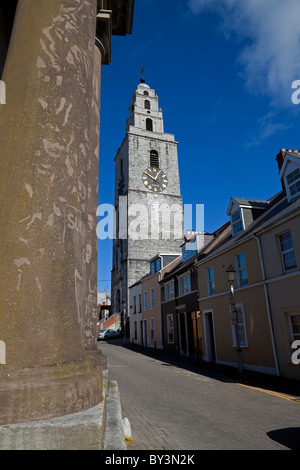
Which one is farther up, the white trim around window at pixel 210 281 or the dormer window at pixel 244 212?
the dormer window at pixel 244 212

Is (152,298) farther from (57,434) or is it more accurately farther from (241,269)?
(57,434)

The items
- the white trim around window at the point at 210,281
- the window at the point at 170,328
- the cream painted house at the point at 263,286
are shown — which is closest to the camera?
the cream painted house at the point at 263,286

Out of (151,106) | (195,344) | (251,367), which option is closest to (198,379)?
(251,367)

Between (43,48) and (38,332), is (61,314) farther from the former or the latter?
(43,48)

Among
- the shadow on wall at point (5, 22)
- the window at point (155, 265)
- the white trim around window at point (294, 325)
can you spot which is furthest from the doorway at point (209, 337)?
the shadow on wall at point (5, 22)

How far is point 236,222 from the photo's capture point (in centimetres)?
1734

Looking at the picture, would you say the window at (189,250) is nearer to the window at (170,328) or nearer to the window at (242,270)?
the window at (170,328)

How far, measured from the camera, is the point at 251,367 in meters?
13.6

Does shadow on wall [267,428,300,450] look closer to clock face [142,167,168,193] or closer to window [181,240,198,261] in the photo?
window [181,240,198,261]

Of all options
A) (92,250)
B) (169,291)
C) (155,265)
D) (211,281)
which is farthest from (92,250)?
(155,265)

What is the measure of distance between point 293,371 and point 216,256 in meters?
7.45

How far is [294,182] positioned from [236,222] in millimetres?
4655

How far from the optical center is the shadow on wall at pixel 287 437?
448 cm

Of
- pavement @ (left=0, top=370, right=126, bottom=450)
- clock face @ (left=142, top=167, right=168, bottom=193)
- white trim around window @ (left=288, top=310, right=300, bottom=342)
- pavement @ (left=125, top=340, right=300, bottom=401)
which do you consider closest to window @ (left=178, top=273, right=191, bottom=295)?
pavement @ (left=125, top=340, right=300, bottom=401)
